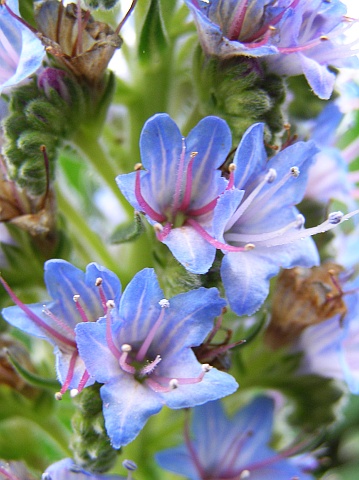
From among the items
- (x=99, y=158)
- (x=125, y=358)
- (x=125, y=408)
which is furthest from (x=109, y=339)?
(x=99, y=158)

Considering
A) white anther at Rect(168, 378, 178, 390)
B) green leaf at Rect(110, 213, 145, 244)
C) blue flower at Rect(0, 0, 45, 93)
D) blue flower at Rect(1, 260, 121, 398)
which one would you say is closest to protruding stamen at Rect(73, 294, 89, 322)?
blue flower at Rect(1, 260, 121, 398)

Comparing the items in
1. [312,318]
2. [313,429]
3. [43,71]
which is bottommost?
[313,429]

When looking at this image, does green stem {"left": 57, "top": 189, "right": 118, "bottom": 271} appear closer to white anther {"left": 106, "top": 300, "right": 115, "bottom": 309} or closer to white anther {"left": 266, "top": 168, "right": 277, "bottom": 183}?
white anther {"left": 106, "top": 300, "right": 115, "bottom": 309}

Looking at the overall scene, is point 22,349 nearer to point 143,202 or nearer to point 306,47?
point 143,202


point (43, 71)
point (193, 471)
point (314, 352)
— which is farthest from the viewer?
point (314, 352)

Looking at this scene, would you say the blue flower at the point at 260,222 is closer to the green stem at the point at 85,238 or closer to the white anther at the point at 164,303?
the white anther at the point at 164,303

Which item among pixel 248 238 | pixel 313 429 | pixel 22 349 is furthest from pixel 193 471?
pixel 248 238

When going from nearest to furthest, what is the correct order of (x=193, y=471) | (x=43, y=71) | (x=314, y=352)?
1. (x=43, y=71)
2. (x=193, y=471)
3. (x=314, y=352)
